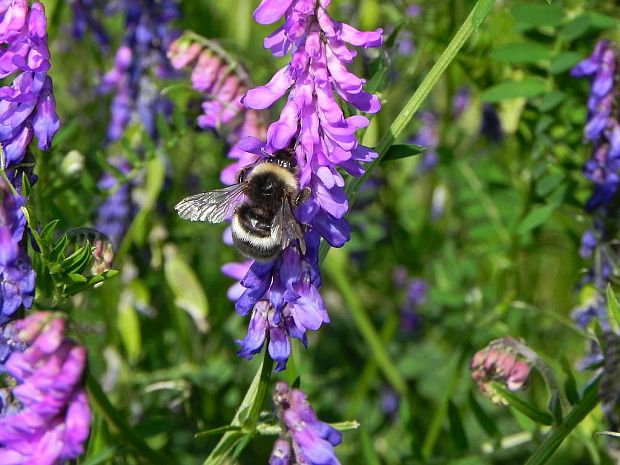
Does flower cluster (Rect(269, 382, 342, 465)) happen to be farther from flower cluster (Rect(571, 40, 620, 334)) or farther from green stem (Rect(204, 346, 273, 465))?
flower cluster (Rect(571, 40, 620, 334))

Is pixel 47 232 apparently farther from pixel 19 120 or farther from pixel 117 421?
pixel 117 421

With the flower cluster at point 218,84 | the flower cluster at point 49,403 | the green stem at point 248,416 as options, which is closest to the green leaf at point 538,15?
the flower cluster at point 218,84

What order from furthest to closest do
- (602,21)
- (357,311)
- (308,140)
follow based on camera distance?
(357,311), (602,21), (308,140)

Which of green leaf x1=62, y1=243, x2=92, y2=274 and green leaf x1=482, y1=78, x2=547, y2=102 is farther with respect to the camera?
green leaf x1=482, y1=78, x2=547, y2=102

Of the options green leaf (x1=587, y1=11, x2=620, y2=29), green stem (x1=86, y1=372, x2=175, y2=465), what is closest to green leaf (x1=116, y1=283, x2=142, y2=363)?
green stem (x1=86, y1=372, x2=175, y2=465)

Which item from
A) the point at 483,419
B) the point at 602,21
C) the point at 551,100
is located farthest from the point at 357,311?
the point at 602,21
